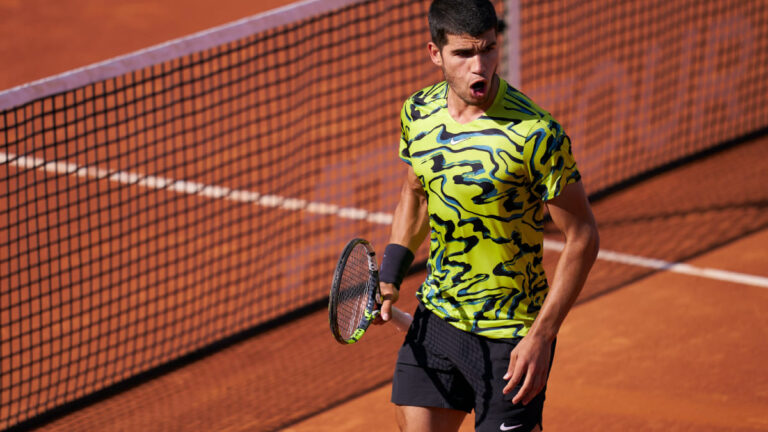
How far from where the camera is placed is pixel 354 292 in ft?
13.8

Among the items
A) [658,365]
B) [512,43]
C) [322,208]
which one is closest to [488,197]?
[658,365]

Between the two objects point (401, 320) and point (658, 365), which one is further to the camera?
point (658, 365)

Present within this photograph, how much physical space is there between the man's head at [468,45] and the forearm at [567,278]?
58cm

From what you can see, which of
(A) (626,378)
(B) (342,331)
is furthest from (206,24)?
(B) (342,331)

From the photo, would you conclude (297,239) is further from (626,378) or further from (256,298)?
(626,378)

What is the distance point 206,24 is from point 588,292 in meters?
8.86

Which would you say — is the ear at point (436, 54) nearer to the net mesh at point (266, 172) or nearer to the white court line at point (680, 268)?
the net mesh at point (266, 172)

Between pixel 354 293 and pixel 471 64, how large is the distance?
1.09 meters

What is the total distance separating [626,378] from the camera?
637cm

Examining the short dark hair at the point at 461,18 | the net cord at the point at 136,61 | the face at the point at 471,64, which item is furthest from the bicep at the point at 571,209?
the net cord at the point at 136,61

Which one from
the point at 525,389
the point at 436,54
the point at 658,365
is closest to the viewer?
the point at 525,389

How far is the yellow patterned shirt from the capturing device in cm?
360

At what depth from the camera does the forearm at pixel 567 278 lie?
360 cm

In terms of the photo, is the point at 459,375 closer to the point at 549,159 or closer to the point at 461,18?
the point at 549,159
